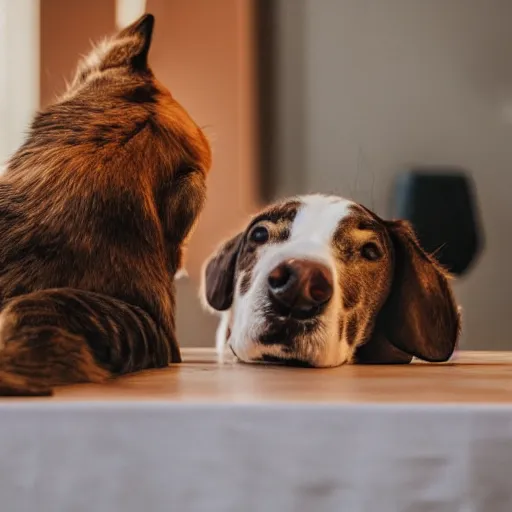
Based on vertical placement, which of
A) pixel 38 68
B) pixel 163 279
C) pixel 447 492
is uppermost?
pixel 38 68

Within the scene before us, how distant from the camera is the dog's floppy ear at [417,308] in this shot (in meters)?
0.96

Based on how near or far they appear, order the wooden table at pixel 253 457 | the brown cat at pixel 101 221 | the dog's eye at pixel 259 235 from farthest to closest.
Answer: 1. the dog's eye at pixel 259 235
2. the brown cat at pixel 101 221
3. the wooden table at pixel 253 457

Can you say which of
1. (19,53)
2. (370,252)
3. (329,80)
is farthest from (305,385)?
(19,53)

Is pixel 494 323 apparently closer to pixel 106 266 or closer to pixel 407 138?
pixel 407 138

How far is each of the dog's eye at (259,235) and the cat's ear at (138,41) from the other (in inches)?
11.9

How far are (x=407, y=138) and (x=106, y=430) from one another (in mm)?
763

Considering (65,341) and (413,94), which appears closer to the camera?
(65,341)

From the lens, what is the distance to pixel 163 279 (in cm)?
92

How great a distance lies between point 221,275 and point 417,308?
0.28m

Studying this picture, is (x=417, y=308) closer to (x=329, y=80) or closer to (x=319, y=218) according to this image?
(x=319, y=218)

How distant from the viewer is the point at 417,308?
38.1 inches

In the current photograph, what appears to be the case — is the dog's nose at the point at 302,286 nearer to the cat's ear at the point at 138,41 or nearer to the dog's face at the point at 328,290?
the dog's face at the point at 328,290

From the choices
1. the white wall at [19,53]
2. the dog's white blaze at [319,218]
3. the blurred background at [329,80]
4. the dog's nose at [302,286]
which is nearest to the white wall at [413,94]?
the blurred background at [329,80]

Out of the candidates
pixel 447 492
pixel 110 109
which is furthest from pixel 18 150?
pixel 447 492
